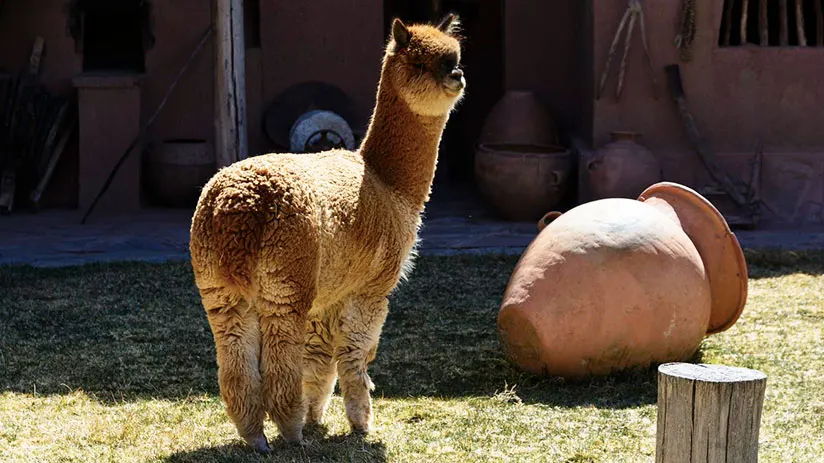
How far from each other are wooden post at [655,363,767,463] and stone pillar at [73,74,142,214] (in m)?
8.34

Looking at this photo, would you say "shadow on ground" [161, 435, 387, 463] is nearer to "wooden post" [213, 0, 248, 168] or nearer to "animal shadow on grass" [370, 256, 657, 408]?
"animal shadow on grass" [370, 256, 657, 408]

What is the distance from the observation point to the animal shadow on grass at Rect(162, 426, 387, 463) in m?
4.93

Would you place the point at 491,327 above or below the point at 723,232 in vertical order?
below

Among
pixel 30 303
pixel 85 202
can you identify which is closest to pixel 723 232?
pixel 30 303

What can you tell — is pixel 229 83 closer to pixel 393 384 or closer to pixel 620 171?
pixel 620 171

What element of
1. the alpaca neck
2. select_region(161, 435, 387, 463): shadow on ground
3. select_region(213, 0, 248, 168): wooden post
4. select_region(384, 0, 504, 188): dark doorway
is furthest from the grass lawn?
select_region(384, 0, 504, 188): dark doorway

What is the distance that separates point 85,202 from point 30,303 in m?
3.43

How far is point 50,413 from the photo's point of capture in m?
5.74

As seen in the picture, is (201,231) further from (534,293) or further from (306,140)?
(306,140)

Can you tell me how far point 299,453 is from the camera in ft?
16.3

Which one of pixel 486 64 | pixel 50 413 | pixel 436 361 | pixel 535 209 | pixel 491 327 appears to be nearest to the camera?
pixel 50 413

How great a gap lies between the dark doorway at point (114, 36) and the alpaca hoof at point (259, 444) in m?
7.70

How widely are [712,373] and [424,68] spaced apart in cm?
210

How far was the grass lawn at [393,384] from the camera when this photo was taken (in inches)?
206
